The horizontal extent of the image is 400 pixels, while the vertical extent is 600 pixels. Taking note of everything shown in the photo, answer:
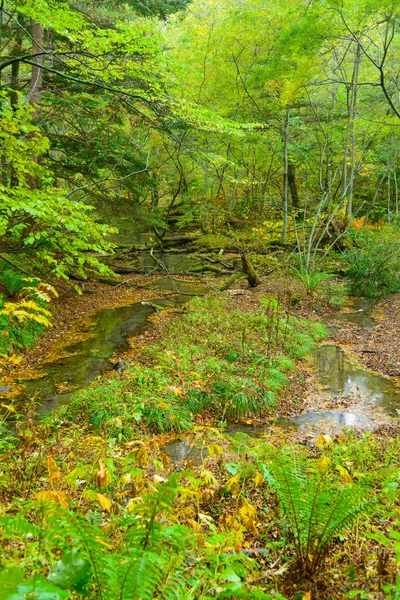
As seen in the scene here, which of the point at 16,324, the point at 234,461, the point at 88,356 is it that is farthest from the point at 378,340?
the point at 16,324

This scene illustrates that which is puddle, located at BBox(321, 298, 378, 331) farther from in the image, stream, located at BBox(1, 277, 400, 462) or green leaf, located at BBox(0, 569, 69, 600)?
green leaf, located at BBox(0, 569, 69, 600)

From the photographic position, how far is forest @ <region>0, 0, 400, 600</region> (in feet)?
6.97

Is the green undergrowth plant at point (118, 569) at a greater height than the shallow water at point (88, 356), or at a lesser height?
greater

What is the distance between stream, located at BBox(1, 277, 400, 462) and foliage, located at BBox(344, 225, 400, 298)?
285 cm

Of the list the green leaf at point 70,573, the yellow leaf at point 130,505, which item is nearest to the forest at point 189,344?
the green leaf at point 70,573

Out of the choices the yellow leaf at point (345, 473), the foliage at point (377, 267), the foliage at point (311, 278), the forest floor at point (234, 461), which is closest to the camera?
the forest floor at point (234, 461)

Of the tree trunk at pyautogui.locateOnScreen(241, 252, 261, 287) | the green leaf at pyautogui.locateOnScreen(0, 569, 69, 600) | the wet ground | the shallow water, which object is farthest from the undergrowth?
the tree trunk at pyautogui.locateOnScreen(241, 252, 261, 287)

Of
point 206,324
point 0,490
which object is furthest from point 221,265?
point 0,490

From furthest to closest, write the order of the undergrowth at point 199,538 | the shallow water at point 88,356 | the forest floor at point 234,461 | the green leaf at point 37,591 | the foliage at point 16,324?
the foliage at point 16,324, the shallow water at point 88,356, the forest floor at point 234,461, the undergrowth at point 199,538, the green leaf at point 37,591

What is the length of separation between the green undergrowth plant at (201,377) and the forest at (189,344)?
5 centimetres

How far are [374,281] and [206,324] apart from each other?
22.5ft

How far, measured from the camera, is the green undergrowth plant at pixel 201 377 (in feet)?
18.3

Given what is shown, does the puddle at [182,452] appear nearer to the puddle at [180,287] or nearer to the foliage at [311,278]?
the puddle at [180,287]

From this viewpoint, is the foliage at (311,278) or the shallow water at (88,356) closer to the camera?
the shallow water at (88,356)
